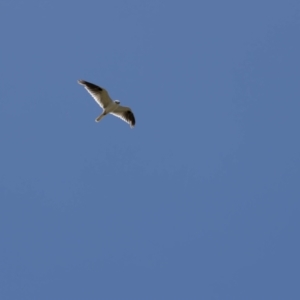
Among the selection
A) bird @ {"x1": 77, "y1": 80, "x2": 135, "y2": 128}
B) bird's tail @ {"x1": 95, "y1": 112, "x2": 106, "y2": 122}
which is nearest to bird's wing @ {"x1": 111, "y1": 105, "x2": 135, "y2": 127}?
bird @ {"x1": 77, "y1": 80, "x2": 135, "y2": 128}

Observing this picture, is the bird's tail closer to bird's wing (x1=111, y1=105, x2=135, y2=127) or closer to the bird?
the bird

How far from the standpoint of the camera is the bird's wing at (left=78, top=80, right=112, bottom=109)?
49.1m

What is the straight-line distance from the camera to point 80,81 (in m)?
49.2

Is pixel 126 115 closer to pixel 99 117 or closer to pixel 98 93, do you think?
pixel 99 117

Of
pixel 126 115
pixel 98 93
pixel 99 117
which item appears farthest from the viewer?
pixel 126 115

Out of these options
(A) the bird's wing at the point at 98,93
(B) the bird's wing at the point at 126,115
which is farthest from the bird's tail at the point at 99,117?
(B) the bird's wing at the point at 126,115

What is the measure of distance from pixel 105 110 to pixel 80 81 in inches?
78.1

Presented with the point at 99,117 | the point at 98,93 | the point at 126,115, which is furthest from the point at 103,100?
the point at 126,115

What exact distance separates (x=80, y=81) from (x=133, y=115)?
140 inches

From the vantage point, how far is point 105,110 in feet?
163

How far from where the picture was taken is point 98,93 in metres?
49.3

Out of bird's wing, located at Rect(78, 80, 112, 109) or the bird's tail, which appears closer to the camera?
bird's wing, located at Rect(78, 80, 112, 109)

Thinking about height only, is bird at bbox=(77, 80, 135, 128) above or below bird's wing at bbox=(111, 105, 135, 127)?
below

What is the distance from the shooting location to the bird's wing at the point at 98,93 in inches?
1934
